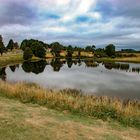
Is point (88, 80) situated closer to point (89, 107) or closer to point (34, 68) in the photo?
point (34, 68)

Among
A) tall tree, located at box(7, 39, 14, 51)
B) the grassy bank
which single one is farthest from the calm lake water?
tall tree, located at box(7, 39, 14, 51)

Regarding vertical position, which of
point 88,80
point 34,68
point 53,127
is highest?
point 53,127

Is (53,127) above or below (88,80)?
above

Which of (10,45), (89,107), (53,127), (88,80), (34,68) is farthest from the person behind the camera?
(10,45)

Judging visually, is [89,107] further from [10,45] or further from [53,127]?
[10,45]

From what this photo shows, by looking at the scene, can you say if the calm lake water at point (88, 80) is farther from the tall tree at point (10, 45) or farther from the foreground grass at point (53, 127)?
the tall tree at point (10, 45)

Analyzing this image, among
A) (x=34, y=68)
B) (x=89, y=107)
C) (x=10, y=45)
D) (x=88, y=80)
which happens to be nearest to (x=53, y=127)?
(x=89, y=107)

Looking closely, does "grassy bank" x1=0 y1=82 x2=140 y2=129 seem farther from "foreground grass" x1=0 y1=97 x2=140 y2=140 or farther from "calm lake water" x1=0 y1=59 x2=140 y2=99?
"calm lake water" x1=0 y1=59 x2=140 y2=99

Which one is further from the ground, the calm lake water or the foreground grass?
the foreground grass

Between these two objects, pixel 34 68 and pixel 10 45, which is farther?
pixel 10 45

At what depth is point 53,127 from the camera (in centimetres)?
872

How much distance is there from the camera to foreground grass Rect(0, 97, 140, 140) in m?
7.86

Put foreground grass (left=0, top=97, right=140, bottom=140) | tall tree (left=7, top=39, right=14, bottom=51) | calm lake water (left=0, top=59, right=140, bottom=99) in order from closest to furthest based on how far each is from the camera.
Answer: foreground grass (left=0, top=97, right=140, bottom=140) → calm lake water (left=0, top=59, right=140, bottom=99) → tall tree (left=7, top=39, right=14, bottom=51)

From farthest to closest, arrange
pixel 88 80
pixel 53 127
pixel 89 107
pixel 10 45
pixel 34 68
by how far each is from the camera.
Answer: pixel 10 45 < pixel 34 68 < pixel 88 80 < pixel 89 107 < pixel 53 127
